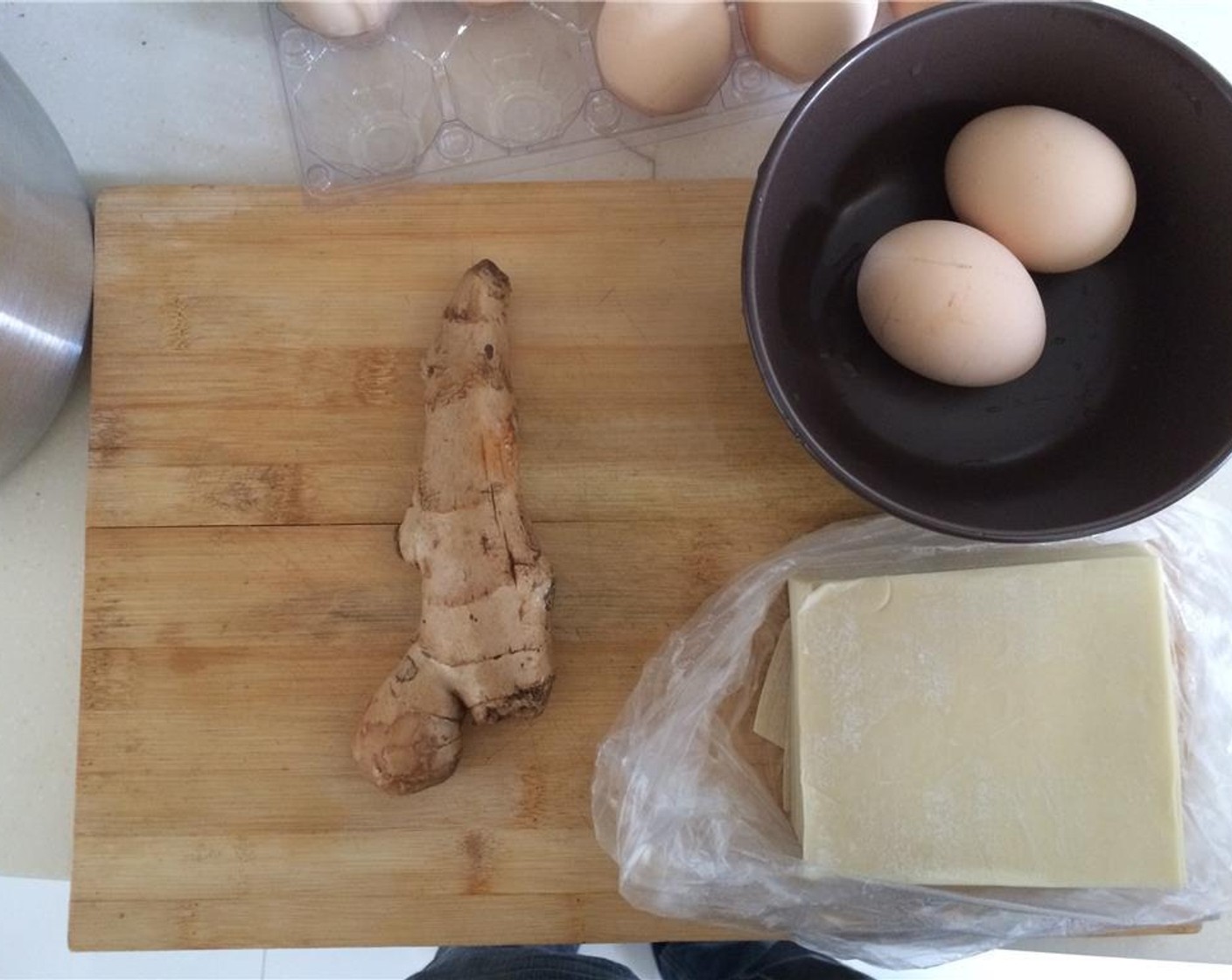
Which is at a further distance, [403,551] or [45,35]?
[45,35]

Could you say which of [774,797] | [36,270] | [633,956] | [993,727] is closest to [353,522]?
[36,270]

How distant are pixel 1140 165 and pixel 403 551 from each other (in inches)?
24.6

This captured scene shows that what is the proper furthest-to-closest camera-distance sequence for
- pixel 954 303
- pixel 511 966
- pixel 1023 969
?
pixel 1023 969, pixel 511 966, pixel 954 303

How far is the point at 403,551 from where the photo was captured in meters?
0.79

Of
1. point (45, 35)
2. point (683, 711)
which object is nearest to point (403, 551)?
point (683, 711)

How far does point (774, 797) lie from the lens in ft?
2.71

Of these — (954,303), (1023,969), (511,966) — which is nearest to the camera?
(954,303)

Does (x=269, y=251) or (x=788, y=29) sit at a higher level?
(x=788, y=29)

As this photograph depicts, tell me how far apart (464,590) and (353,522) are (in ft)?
0.41

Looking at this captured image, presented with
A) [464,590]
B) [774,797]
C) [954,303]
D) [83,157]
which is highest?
[83,157]

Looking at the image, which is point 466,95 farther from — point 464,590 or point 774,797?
point 774,797

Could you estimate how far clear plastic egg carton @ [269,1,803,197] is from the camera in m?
0.88

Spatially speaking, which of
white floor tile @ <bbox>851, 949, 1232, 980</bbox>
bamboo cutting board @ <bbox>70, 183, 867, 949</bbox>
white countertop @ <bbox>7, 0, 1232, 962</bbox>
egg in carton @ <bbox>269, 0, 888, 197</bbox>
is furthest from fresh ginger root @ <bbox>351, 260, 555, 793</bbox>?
white floor tile @ <bbox>851, 949, 1232, 980</bbox>

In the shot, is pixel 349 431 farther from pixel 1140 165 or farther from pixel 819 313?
pixel 1140 165
